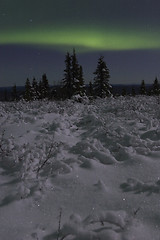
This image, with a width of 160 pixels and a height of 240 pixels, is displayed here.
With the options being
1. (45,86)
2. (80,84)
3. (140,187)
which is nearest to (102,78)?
(80,84)

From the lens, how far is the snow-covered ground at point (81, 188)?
291 centimetres

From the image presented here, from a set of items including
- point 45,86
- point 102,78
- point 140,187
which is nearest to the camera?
point 140,187

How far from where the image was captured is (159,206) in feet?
10.9

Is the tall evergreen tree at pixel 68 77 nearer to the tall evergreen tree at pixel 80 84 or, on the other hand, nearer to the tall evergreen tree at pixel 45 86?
the tall evergreen tree at pixel 80 84

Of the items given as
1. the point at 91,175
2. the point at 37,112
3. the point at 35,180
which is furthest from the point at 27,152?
the point at 37,112

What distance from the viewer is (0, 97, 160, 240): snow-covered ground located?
2.91m

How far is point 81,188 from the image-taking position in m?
3.96

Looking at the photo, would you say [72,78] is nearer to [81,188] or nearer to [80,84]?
[80,84]

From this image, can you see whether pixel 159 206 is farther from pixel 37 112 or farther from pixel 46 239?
pixel 37 112

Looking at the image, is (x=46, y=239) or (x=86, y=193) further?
(x=86, y=193)

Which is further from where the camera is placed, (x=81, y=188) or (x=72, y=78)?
(x=72, y=78)

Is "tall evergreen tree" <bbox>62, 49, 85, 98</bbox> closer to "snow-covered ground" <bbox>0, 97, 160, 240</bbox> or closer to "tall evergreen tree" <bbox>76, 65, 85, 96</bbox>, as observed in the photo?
"tall evergreen tree" <bbox>76, 65, 85, 96</bbox>

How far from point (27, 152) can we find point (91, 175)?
150 cm

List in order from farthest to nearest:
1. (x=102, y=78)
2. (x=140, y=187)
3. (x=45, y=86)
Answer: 1. (x=45, y=86)
2. (x=102, y=78)
3. (x=140, y=187)
